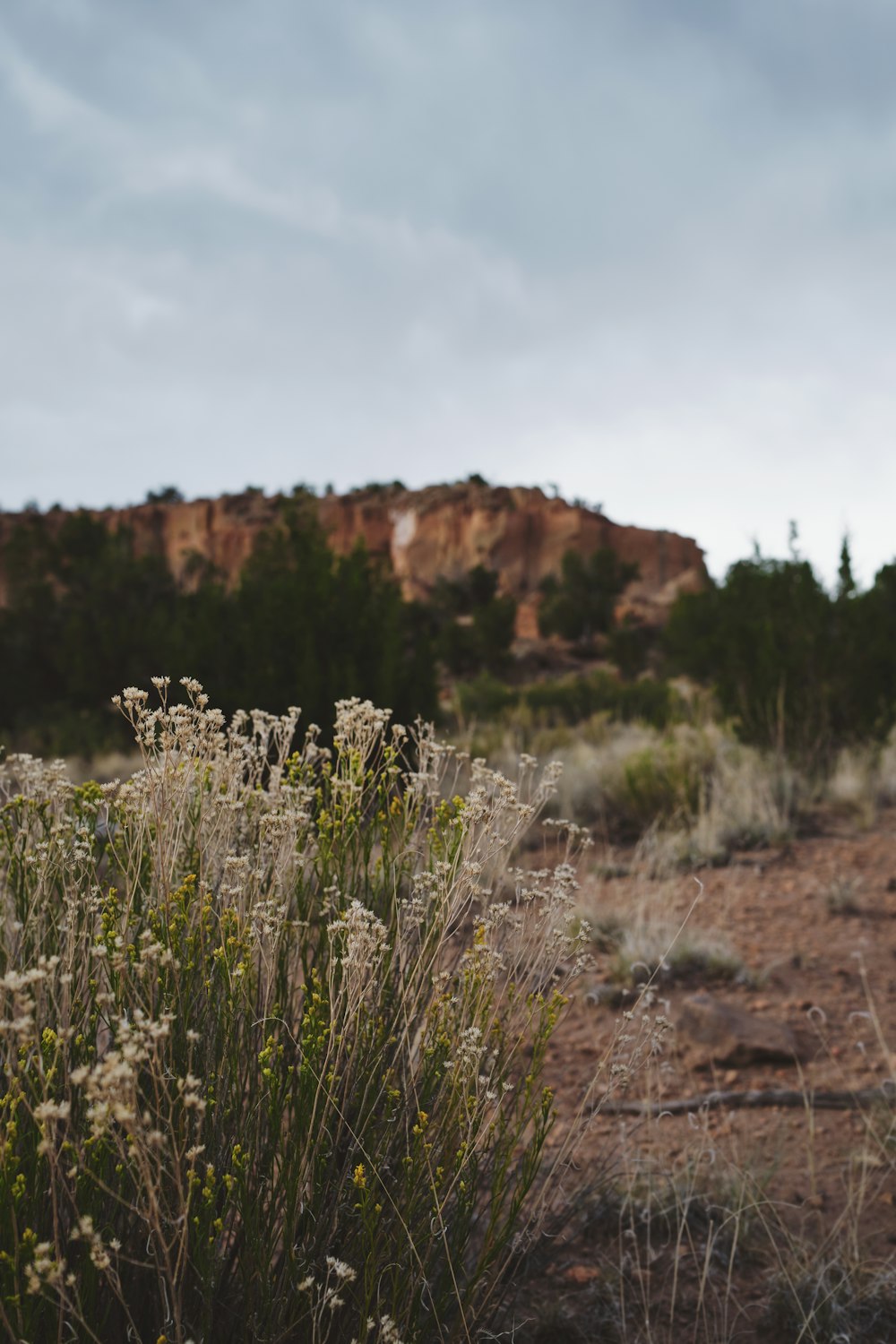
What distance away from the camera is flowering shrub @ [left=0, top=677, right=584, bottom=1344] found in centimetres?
143

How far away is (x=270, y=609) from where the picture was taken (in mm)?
9555

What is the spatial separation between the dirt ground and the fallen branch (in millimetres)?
29

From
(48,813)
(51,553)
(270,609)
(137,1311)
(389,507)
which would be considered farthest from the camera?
(389,507)

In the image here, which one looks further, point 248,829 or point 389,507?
point 389,507

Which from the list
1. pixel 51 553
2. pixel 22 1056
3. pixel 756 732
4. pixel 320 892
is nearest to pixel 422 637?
pixel 756 732

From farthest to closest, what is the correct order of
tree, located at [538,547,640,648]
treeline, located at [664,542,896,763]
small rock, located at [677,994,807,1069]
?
tree, located at [538,547,640,648], treeline, located at [664,542,896,763], small rock, located at [677,994,807,1069]

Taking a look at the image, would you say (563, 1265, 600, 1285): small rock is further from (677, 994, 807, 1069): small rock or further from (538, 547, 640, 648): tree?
(538, 547, 640, 648): tree

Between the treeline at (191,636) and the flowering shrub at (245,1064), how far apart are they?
19.8ft

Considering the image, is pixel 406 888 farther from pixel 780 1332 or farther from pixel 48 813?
pixel 780 1332

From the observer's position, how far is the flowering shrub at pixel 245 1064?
4.69ft

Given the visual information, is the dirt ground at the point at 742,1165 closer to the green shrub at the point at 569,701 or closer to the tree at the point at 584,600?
the green shrub at the point at 569,701

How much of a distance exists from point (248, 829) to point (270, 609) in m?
7.28

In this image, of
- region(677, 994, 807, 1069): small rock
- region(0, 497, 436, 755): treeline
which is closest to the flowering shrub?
region(677, 994, 807, 1069): small rock

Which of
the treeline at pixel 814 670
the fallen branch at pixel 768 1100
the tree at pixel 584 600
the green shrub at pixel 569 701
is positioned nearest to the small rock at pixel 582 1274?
the fallen branch at pixel 768 1100
